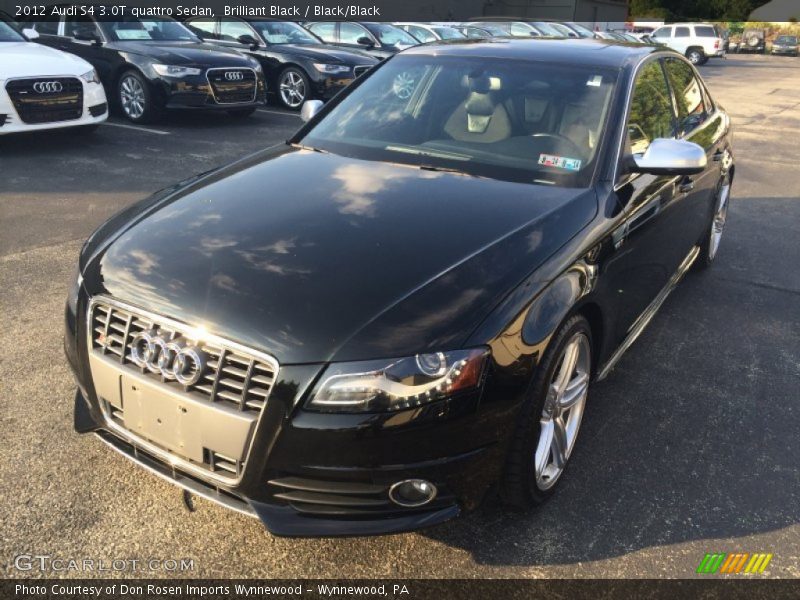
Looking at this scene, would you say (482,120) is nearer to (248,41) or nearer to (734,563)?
(734,563)

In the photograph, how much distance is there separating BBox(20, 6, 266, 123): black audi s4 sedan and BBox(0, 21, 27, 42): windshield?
1.35 meters

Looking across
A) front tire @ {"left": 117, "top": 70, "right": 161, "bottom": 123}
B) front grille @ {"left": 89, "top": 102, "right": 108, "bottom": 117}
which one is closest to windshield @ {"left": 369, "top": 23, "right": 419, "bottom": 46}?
front tire @ {"left": 117, "top": 70, "right": 161, "bottom": 123}

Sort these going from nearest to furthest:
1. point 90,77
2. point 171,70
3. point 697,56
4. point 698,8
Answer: point 90,77 → point 171,70 → point 697,56 → point 698,8

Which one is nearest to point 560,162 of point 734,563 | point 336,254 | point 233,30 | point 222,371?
point 336,254

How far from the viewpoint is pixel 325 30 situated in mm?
14398

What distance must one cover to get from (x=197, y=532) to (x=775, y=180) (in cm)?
870

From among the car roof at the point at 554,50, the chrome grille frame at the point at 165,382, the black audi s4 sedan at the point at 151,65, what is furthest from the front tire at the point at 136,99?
the chrome grille frame at the point at 165,382

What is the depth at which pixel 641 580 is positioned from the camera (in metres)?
2.40

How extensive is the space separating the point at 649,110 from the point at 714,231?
213 cm

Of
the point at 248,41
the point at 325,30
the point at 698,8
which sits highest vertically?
the point at 698,8

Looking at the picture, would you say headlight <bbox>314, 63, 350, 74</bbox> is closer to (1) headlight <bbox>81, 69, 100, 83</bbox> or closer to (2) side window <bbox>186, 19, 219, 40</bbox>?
(2) side window <bbox>186, 19, 219, 40</bbox>

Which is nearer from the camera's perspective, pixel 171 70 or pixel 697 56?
pixel 171 70

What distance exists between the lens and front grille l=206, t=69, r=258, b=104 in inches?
388

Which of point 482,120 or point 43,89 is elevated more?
point 482,120
